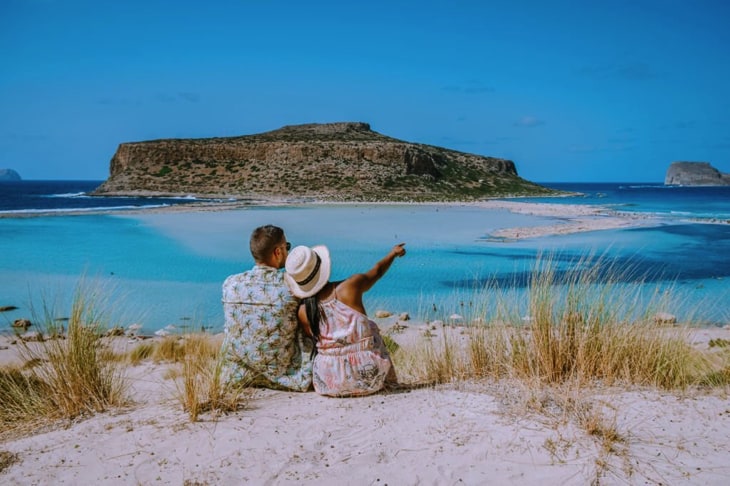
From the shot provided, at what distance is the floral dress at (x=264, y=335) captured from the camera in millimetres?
4145

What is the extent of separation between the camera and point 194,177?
55500 millimetres

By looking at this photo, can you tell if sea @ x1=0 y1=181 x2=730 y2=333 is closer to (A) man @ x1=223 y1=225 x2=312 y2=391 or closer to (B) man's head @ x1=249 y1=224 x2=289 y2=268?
(A) man @ x1=223 y1=225 x2=312 y2=391

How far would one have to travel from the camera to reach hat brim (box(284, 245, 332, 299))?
3969 mm

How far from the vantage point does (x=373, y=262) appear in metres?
13.8

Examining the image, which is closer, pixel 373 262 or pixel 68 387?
pixel 68 387

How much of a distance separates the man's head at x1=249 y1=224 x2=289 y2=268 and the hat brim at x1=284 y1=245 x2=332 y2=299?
0.21 metres

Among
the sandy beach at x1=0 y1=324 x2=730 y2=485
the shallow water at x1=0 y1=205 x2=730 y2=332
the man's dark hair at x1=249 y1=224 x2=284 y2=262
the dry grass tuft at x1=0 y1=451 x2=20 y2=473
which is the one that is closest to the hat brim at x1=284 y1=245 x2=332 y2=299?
the man's dark hair at x1=249 y1=224 x2=284 y2=262

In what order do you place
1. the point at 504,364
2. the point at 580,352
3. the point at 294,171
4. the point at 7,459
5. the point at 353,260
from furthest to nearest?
1. the point at 294,171
2. the point at 353,260
3. the point at 504,364
4. the point at 580,352
5. the point at 7,459

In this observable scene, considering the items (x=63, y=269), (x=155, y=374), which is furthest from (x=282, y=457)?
(x=63, y=269)

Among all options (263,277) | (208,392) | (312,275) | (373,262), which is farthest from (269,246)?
(373,262)

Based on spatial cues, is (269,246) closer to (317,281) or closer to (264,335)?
(317,281)

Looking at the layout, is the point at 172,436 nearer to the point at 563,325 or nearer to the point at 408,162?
the point at 563,325

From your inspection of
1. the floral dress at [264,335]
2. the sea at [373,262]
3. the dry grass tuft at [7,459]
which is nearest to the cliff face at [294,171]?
the sea at [373,262]

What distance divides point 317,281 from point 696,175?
181m
